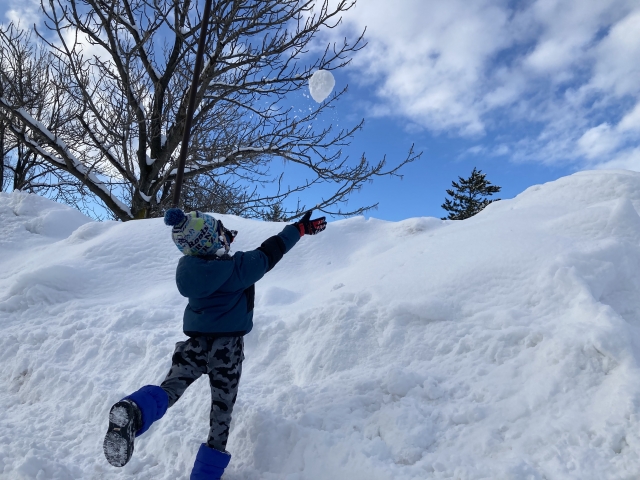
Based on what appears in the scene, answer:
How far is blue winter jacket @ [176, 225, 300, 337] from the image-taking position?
2326 mm

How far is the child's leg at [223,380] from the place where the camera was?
7.65 ft

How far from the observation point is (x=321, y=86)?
7.01 metres

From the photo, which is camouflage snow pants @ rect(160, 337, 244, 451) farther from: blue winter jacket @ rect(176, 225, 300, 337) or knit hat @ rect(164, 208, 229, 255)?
knit hat @ rect(164, 208, 229, 255)

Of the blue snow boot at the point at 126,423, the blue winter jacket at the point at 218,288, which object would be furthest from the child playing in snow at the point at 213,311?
the blue snow boot at the point at 126,423

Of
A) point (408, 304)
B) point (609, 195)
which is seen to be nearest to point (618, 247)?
point (609, 195)

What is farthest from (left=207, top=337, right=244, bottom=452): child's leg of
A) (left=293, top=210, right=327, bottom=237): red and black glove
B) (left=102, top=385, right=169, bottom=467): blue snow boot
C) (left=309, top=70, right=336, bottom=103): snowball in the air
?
(left=309, top=70, right=336, bottom=103): snowball in the air

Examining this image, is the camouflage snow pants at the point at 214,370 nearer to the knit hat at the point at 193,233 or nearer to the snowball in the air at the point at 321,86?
the knit hat at the point at 193,233

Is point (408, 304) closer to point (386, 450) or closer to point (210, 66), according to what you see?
point (386, 450)

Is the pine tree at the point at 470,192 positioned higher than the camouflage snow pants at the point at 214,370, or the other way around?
the pine tree at the point at 470,192

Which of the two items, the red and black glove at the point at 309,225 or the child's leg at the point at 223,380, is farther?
the red and black glove at the point at 309,225

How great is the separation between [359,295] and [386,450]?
134 centimetres

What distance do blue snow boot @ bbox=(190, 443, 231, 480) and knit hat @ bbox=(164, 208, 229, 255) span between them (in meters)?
1.05

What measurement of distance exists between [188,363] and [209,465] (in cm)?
53

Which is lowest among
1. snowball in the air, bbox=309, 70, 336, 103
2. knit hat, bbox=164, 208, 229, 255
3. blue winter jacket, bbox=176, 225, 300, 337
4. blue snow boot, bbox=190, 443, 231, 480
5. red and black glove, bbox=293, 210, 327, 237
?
blue snow boot, bbox=190, 443, 231, 480
